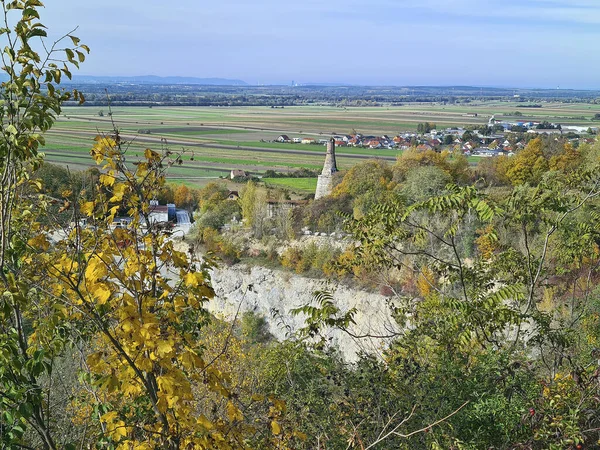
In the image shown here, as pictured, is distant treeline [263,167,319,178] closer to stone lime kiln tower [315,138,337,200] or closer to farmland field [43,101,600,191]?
farmland field [43,101,600,191]

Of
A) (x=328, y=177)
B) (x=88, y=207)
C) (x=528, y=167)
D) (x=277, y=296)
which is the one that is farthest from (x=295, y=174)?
(x=88, y=207)

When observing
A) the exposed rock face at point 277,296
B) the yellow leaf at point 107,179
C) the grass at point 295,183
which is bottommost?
the exposed rock face at point 277,296

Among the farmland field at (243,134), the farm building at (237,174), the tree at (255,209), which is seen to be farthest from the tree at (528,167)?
the farm building at (237,174)

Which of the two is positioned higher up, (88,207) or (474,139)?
(88,207)

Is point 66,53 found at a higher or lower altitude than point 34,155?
higher

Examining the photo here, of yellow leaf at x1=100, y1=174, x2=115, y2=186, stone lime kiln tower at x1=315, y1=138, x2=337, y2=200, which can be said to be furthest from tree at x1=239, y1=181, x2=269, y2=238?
yellow leaf at x1=100, y1=174, x2=115, y2=186

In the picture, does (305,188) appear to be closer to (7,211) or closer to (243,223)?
(243,223)

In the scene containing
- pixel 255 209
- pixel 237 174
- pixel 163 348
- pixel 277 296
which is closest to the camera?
pixel 163 348

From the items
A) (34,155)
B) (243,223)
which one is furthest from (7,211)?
(243,223)

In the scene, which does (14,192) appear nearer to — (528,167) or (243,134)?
(528,167)

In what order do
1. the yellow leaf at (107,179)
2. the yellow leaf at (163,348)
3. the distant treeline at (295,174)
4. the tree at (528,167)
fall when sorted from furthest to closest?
1. the distant treeline at (295,174)
2. the tree at (528,167)
3. the yellow leaf at (107,179)
4. the yellow leaf at (163,348)

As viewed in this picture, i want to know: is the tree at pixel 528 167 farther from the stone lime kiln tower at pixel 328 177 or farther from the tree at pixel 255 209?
the tree at pixel 255 209
